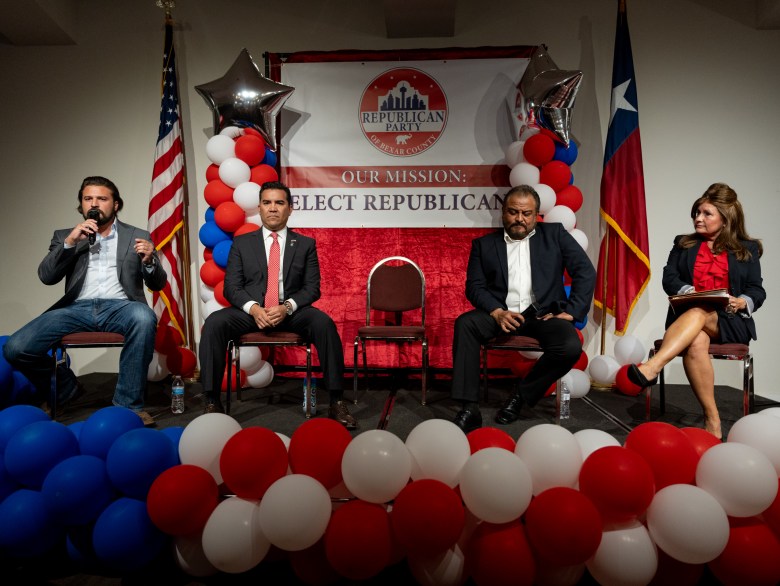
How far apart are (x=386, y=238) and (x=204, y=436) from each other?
9.20ft

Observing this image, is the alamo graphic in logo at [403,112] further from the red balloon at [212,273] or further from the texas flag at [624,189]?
the red balloon at [212,273]

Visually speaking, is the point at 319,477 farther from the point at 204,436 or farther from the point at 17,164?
the point at 17,164

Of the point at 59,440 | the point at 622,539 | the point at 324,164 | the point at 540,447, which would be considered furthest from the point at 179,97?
the point at 622,539

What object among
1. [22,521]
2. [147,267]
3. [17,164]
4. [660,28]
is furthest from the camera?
[17,164]

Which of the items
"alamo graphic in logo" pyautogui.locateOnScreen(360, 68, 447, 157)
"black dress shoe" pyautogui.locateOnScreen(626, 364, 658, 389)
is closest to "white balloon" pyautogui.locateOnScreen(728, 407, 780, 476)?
"black dress shoe" pyautogui.locateOnScreen(626, 364, 658, 389)

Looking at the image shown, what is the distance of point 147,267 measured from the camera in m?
2.97

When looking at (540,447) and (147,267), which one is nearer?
(540,447)

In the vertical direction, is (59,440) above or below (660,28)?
below

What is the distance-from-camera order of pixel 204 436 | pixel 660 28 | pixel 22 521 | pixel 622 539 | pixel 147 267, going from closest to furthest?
1. pixel 622 539
2. pixel 22 521
3. pixel 204 436
4. pixel 147 267
5. pixel 660 28

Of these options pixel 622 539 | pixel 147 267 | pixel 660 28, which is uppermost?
pixel 660 28

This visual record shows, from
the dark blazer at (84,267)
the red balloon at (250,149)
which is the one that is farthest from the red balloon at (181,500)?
the red balloon at (250,149)

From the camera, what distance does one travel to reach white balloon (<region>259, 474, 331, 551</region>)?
1220 mm

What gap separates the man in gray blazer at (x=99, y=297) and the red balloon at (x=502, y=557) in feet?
6.90

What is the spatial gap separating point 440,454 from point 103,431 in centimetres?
98
